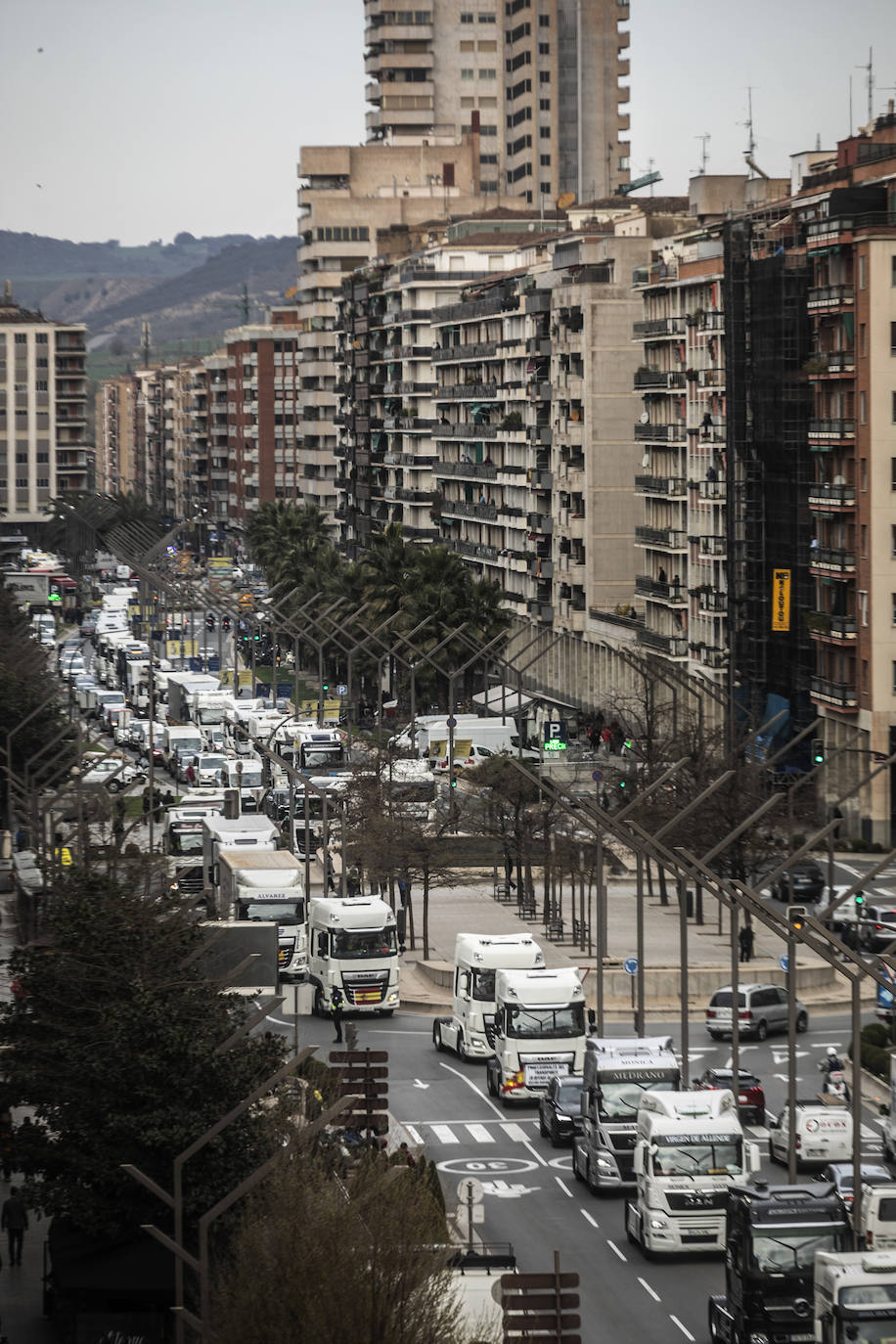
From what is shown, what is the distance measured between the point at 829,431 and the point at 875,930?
26901 mm

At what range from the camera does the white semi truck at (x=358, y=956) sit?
56.2 metres

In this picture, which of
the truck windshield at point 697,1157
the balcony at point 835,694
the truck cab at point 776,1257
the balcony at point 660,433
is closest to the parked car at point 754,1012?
the truck windshield at point 697,1157

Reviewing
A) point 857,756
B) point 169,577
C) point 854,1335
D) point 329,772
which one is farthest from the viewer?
point 169,577

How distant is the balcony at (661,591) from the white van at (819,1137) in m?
61.0

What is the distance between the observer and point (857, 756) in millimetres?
81875

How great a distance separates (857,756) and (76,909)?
4663cm

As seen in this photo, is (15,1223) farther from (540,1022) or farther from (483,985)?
(483,985)

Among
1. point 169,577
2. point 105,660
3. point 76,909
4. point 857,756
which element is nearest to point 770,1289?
point 76,909

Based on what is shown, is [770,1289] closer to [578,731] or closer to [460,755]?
[460,755]

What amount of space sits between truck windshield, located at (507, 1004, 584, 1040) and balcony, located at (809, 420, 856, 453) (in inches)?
1583

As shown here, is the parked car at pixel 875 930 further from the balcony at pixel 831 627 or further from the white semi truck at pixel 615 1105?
the white semi truck at pixel 615 1105

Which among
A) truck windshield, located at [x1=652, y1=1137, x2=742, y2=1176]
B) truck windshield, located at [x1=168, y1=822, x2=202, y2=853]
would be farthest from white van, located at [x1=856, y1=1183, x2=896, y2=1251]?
truck windshield, located at [x1=168, y1=822, x2=202, y2=853]

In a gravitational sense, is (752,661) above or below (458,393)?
below

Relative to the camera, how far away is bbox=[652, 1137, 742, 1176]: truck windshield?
36250 mm
